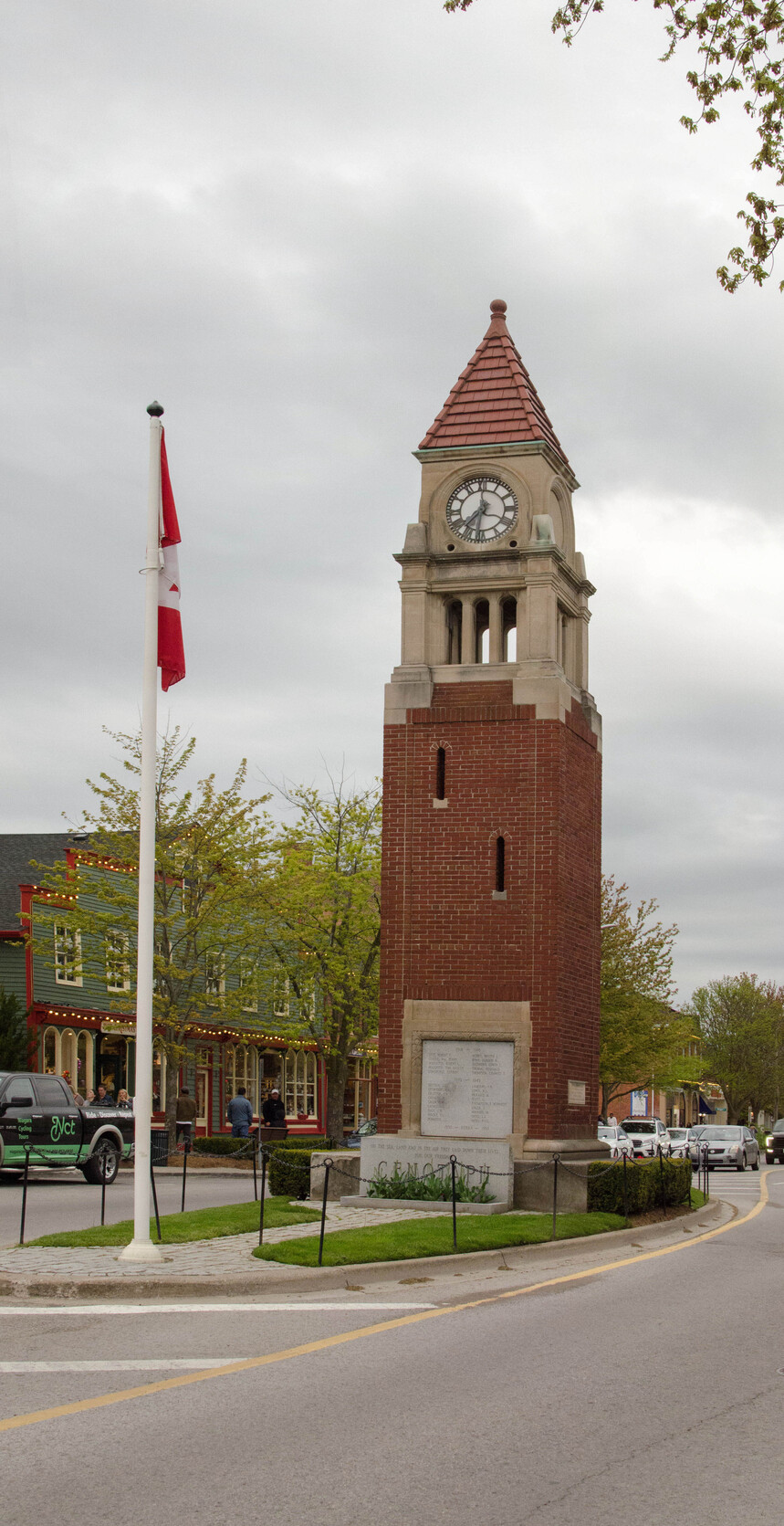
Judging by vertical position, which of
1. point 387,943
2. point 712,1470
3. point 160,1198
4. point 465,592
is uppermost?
point 465,592

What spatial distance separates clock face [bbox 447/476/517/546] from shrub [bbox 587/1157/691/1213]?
8.62 metres

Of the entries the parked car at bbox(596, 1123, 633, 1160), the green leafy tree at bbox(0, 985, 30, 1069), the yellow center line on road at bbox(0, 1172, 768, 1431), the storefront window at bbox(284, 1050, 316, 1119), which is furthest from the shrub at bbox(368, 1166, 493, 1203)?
the storefront window at bbox(284, 1050, 316, 1119)

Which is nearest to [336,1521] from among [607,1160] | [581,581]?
[607,1160]

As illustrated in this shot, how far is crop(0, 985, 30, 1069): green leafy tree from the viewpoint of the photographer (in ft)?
112

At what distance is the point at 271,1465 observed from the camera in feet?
21.1

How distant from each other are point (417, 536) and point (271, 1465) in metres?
16.5

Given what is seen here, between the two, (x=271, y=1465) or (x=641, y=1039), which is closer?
(x=271, y=1465)

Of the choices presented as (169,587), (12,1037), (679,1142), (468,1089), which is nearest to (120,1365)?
(169,587)

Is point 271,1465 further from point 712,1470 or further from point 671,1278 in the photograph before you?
point 671,1278

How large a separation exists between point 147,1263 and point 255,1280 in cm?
113

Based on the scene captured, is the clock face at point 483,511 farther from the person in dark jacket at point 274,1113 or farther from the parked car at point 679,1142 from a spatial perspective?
the parked car at point 679,1142

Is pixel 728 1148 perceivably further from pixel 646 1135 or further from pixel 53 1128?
pixel 53 1128

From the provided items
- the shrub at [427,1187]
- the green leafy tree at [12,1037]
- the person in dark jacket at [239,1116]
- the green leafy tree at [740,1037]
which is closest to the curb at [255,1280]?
the shrub at [427,1187]

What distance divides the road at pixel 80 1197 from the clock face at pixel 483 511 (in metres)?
9.73
